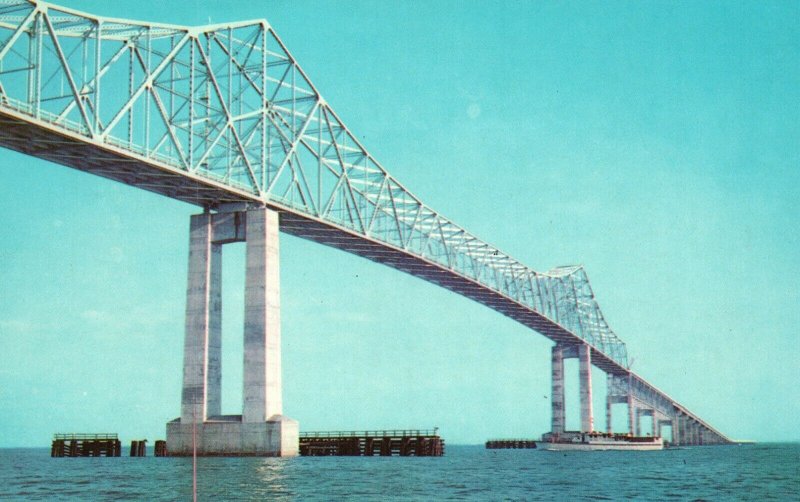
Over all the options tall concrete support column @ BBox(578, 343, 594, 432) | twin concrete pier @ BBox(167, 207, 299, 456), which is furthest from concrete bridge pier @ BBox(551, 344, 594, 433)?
twin concrete pier @ BBox(167, 207, 299, 456)

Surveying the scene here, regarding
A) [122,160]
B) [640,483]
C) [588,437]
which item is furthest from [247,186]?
[588,437]

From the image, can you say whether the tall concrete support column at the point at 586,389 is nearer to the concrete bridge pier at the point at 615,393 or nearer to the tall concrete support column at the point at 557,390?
the tall concrete support column at the point at 557,390

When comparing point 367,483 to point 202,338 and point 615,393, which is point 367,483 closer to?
point 202,338

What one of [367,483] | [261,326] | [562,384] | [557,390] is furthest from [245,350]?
[562,384]

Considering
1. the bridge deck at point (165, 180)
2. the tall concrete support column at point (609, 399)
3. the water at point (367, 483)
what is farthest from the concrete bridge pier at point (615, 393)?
the water at point (367, 483)

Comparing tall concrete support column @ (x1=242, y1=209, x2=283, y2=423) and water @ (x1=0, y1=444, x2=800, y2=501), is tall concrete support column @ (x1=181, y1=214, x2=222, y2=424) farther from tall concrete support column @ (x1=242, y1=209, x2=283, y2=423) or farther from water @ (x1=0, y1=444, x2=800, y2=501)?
water @ (x1=0, y1=444, x2=800, y2=501)

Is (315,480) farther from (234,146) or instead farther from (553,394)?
(553,394)
